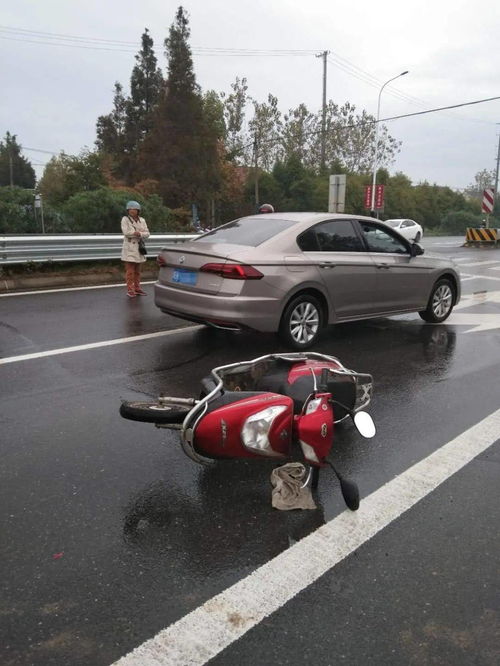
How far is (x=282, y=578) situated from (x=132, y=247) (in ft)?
25.3

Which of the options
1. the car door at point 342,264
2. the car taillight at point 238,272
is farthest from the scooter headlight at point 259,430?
the car door at point 342,264

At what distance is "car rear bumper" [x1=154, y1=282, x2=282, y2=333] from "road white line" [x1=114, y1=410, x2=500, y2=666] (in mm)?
2686

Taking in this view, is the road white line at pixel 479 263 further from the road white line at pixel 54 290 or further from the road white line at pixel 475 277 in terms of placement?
the road white line at pixel 54 290

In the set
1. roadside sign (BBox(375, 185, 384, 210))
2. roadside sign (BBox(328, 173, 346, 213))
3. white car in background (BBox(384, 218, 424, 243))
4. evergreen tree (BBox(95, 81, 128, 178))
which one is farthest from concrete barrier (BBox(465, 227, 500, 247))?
evergreen tree (BBox(95, 81, 128, 178))

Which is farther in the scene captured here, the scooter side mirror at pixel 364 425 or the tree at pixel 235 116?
the tree at pixel 235 116

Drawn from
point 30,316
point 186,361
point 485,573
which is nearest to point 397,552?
point 485,573

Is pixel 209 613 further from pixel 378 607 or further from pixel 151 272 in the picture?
pixel 151 272

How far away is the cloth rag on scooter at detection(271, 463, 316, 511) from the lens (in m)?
3.13

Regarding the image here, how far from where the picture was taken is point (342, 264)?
681cm

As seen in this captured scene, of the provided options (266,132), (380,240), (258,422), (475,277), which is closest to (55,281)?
(380,240)

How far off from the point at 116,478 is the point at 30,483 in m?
0.47

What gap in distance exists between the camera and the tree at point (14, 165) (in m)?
107

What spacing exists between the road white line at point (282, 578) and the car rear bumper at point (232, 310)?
269 cm

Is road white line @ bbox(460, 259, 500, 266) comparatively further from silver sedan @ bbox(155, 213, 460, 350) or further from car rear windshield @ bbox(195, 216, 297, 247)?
car rear windshield @ bbox(195, 216, 297, 247)
